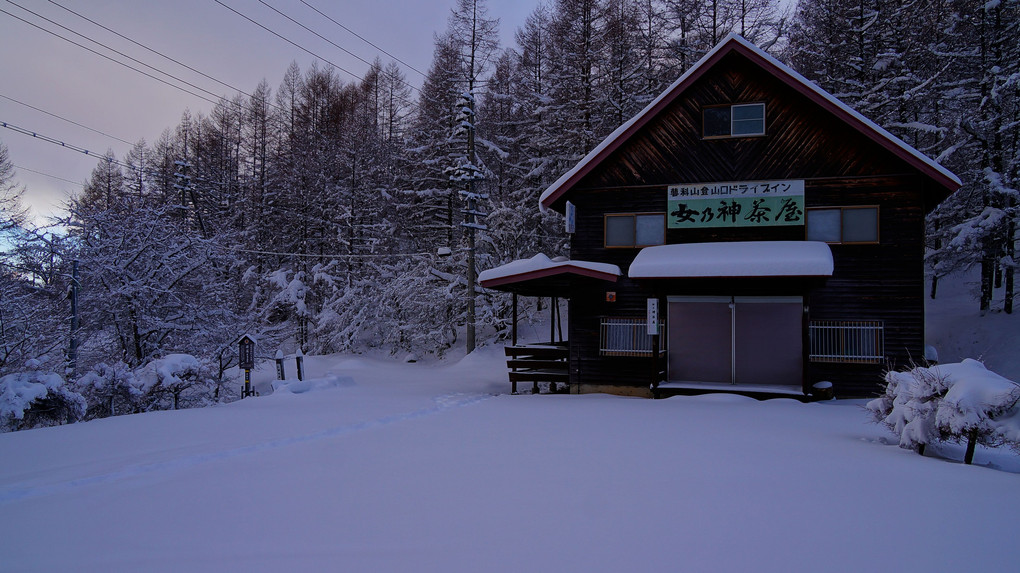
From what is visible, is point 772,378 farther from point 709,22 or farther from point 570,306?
point 709,22

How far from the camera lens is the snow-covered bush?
6272mm

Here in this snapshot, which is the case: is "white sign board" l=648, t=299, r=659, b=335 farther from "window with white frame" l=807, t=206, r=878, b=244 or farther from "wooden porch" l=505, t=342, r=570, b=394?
"window with white frame" l=807, t=206, r=878, b=244

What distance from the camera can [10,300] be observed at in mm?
13586

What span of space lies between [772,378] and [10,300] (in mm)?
18911

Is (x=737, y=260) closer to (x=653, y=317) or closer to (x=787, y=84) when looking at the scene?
(x=653, y=317)

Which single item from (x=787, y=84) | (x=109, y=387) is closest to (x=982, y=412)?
(x=787, y=84)

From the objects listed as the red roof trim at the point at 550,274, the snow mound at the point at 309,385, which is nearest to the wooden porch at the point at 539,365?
the red roof trim at the point at 550,274

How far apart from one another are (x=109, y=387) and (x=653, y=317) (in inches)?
469

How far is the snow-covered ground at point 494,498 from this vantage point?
390 centimetres

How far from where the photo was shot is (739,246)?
1437 centimetres

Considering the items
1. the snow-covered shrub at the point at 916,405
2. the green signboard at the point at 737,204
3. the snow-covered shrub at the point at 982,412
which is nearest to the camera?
the snow-covered shrub at the point at 982,412

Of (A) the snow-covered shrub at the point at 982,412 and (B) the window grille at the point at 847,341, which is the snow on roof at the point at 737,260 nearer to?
(B) the window grille at the point at 847,341

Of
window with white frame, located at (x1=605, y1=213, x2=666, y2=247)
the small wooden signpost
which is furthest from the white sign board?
the small wooden signpost

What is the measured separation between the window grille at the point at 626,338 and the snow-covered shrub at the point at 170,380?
9854mm
